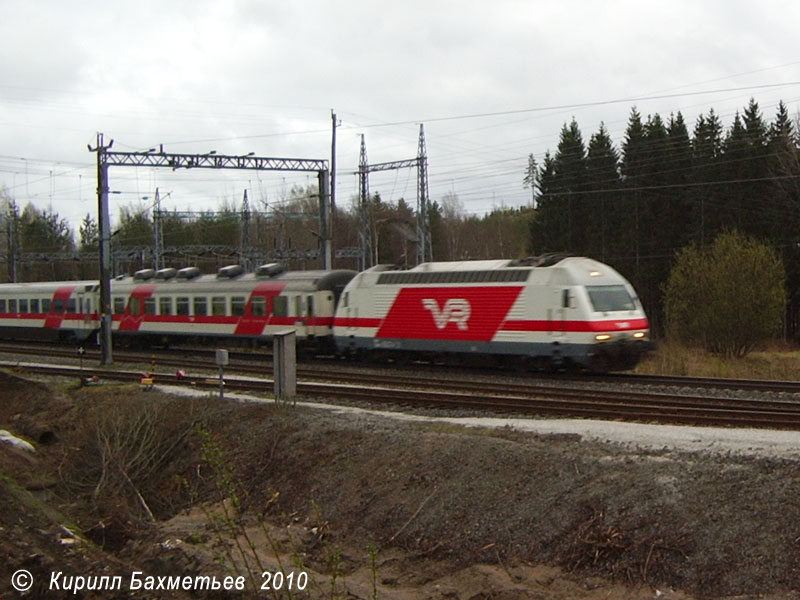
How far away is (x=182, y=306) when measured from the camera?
105ft

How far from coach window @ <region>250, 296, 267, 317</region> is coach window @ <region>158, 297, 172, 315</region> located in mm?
4737

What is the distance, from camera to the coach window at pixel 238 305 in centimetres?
2983

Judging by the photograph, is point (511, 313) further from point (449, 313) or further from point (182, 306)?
point (182, 306)

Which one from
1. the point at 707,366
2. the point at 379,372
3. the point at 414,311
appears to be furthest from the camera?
the point at 707,366

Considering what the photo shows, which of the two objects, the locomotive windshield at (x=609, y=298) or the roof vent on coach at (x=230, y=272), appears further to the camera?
the roof vent on coach at (x=230, y=272)

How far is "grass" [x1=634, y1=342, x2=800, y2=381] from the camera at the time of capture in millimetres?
23853

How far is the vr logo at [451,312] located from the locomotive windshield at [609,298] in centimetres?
335

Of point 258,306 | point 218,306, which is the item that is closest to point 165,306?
point 218,306

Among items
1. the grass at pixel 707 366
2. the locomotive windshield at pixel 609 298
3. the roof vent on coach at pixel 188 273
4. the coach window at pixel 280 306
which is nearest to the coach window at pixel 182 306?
the roof vent on coach at pixel 188 273

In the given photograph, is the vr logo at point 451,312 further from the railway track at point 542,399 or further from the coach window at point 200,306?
the coach window at point 200,306

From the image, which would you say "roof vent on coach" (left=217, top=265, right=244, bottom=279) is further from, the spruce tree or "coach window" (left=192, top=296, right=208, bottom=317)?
the spruce tree

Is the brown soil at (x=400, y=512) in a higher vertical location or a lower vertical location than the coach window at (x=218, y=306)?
lower

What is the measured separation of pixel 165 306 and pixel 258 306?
17.6 ft

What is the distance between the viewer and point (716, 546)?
7.45 m
